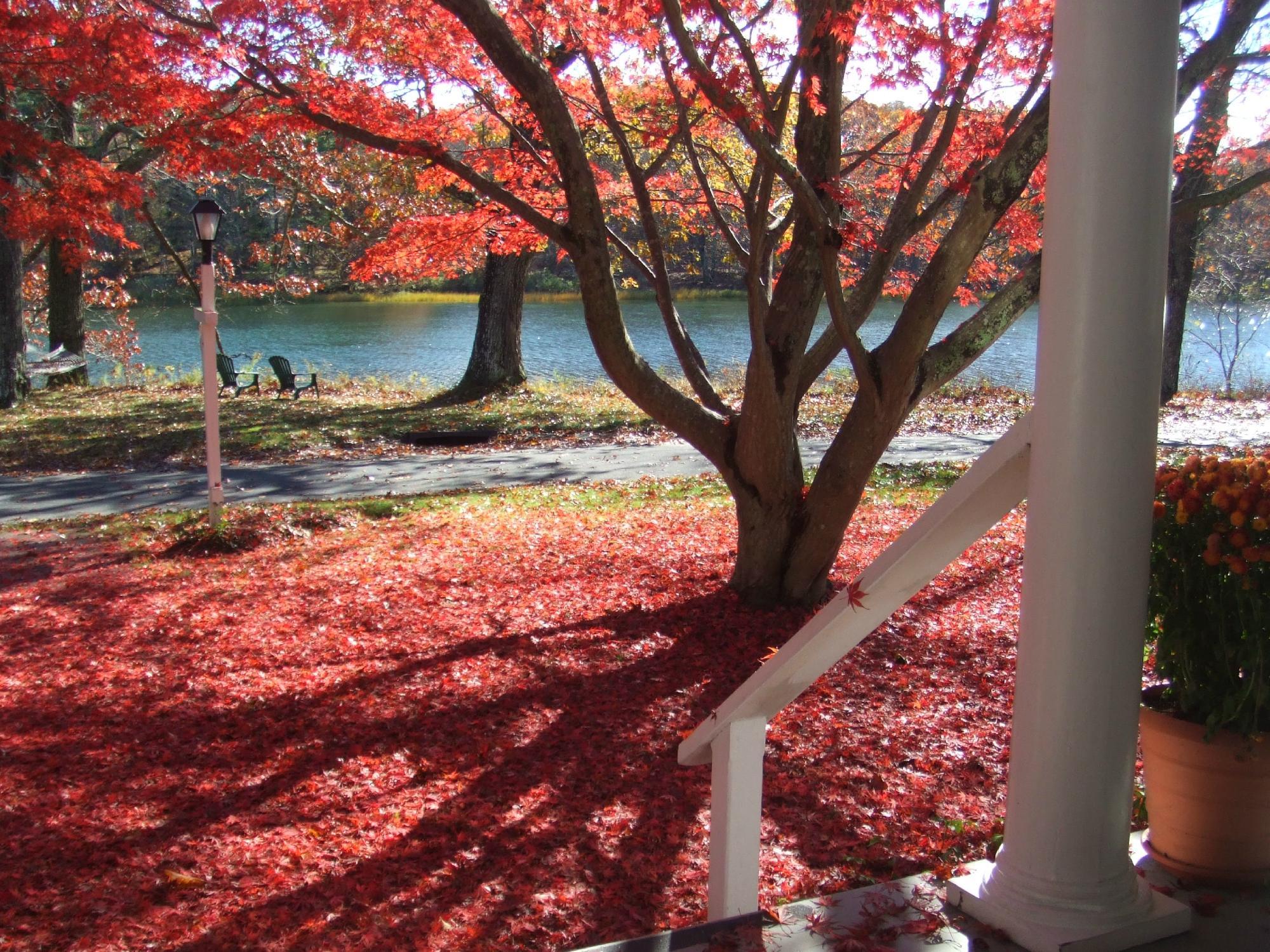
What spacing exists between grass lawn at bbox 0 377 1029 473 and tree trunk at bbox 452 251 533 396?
609 millimetres

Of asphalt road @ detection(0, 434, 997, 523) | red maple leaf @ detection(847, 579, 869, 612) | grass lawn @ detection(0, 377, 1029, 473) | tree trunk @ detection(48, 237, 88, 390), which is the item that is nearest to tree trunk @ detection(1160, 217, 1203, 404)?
grass lawn @ detection(0, 377, 1029, 473)

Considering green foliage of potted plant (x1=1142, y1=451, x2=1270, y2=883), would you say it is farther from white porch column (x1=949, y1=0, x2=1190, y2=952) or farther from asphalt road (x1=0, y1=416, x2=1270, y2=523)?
asphalt road (x1=0, y1=416, x2=1270, y2=523)

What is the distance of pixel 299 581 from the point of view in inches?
280

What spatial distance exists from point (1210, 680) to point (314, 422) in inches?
545

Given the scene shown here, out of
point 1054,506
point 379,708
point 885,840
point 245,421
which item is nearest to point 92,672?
point 379,708

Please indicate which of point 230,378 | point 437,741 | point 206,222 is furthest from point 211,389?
point 230,378

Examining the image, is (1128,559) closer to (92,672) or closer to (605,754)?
(605,754)

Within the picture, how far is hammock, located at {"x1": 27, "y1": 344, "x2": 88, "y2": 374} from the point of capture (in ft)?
62.0

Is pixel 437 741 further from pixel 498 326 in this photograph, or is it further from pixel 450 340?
pixel 450 340

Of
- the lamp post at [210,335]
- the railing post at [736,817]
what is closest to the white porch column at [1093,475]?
the railing post at [736,817]

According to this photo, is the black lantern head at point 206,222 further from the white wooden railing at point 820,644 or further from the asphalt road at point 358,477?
the white wooden railing at point 820,644

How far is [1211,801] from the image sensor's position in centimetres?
263

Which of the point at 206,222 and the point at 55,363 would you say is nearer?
the point at 206,222

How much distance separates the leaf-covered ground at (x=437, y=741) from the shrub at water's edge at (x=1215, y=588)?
0.97m
